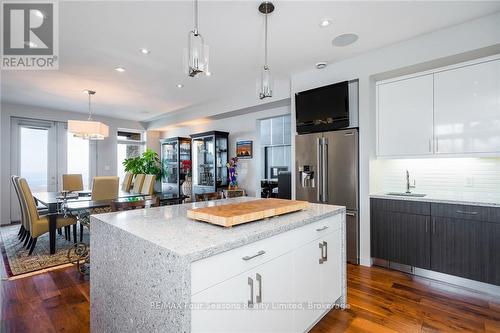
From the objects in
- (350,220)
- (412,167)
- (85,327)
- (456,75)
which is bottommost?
(85,327)

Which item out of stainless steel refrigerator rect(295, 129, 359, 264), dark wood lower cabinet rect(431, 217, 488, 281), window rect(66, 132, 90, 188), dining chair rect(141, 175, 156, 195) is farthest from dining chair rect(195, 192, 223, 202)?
window rect(66, 132, 90, 188)

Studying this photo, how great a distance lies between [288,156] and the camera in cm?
639

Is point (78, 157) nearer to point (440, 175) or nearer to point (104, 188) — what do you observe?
point (104, 188)

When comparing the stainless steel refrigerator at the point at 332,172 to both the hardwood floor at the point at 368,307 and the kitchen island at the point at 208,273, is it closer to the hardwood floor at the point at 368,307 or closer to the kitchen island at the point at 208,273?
the hardwood floor at the point at 368,307

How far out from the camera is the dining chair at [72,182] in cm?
525

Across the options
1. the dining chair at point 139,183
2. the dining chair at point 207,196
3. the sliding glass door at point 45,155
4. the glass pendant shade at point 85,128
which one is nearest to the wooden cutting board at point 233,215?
the dining chair at point 207,196

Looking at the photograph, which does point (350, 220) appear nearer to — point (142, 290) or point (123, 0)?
point (142, 290)

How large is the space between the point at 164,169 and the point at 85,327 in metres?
5.53

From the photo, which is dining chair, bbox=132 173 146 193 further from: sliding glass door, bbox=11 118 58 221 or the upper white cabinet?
the upper white cabinet

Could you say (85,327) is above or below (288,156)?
below

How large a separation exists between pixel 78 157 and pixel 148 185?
3.16m

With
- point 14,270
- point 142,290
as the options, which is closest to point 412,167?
point 142,290

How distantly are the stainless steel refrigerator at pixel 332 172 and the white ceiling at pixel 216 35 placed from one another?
1.08 metres

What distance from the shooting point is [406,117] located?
2.95m
